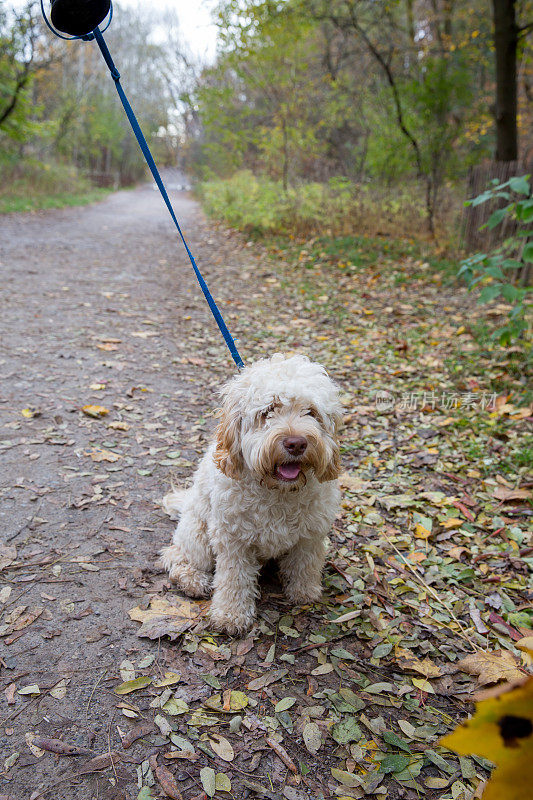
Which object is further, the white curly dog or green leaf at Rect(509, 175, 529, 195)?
green leaf at Rect(509, 175, 529, 195)

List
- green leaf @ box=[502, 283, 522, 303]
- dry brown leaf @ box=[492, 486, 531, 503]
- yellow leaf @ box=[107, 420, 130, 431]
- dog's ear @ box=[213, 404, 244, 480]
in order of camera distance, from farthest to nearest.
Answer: yellow leaf @ box=[107, 420, 130, 431] < green leaf @ box=[502, 283, 522, 303] < dry brown leaf @ box=[492, 486, 531, 503] < dog's ear @ box=[213, 404, 244, 480]

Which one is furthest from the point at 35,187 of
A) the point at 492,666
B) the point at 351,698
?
the point at 492,666

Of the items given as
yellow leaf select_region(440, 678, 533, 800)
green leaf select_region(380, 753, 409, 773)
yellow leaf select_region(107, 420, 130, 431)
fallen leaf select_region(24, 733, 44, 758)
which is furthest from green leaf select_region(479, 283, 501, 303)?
yellow leaf select_region(440, 678, 533, 800)

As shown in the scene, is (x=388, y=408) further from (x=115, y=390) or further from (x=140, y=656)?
(x=140, y=656)

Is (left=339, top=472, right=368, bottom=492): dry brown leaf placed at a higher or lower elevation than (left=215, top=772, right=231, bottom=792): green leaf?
lower

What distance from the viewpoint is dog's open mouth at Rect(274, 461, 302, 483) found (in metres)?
2.59

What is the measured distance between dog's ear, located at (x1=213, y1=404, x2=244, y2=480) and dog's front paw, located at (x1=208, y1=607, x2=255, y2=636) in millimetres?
842

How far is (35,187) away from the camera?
2073 centimetres

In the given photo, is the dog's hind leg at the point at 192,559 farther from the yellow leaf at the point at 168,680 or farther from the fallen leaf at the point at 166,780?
the fallen leaf at the point at 166,780

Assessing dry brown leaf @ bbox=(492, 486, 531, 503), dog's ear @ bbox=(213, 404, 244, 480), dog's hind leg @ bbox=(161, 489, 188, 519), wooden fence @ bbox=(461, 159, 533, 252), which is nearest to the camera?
dog's ear @ bbox=(213, 404, 244, 480)

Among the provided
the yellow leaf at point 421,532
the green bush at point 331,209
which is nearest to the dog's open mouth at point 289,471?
the yellow leaf at point 421,532

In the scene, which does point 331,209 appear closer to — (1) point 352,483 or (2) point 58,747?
(1) point 352,483

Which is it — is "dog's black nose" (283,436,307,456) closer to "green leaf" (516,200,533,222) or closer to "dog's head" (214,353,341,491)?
"dog's head" (214,353,341,491)

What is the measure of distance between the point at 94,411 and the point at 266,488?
9.99 feet
